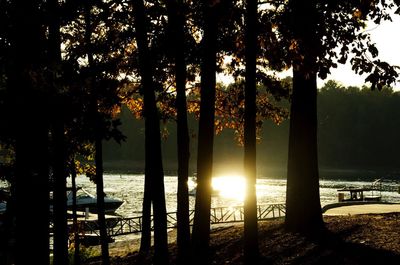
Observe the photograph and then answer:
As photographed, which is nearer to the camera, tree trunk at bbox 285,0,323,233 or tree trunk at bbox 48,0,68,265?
tree trunk at bbox 48,0,68,265

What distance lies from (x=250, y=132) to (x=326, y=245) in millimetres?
3941

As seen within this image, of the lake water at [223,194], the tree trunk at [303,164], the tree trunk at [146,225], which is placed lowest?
the lake water at [223,194]

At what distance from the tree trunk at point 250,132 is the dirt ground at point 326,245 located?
993mm

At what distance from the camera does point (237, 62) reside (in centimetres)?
1580

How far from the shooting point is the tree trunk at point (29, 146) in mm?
7215

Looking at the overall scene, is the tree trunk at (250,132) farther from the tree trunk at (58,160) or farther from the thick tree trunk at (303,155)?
the thick tree trunk at (303,155)

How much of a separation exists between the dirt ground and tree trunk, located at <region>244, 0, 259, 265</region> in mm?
993

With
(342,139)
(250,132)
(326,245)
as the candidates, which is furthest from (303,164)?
(342,139)

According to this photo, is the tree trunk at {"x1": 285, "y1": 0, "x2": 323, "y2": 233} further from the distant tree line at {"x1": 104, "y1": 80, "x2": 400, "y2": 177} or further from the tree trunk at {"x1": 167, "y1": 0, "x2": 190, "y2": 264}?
the distant tree line at {"x1": 104, "y1": 80, "x2": 400, "y2": 177}

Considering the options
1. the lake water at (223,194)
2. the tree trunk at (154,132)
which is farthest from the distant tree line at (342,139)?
the tree trunk at (154,132)

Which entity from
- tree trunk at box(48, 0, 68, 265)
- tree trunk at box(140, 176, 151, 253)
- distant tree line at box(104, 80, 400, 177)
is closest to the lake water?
tree trunk at box(140, 176, 151, 253)

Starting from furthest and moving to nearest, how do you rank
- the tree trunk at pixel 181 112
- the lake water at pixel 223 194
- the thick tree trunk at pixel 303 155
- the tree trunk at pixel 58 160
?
the lake water at pixel 223 194 < the thick tree trunk at pixel 303 155 < the tree trunk at pixel 181 112 < the tree trunk at pixel 58 160

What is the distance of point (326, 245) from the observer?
1373cm

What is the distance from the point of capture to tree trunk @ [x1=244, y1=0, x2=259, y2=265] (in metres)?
11.4
